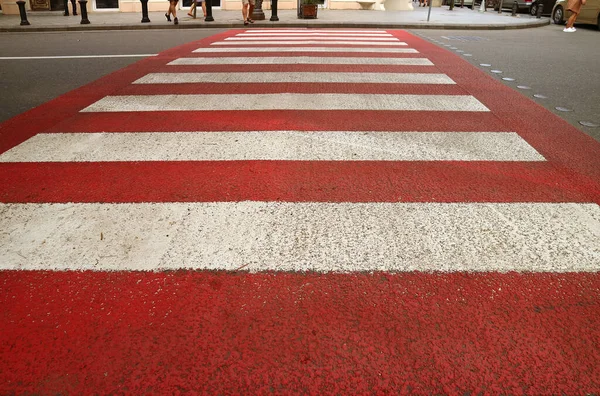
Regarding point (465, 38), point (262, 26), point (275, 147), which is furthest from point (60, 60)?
point (465, 38)

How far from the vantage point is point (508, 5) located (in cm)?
2486

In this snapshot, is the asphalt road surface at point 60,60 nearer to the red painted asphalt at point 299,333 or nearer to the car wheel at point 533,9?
the red painted asphalt at point 299,333

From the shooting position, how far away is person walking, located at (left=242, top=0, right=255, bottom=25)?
14.8m

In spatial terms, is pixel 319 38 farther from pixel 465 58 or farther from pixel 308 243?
pixel 308 243

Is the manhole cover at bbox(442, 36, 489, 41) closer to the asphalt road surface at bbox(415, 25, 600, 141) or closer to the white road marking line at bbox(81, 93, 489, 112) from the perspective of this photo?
the asphalt road surface at bbox(415, 25, 600, 141)

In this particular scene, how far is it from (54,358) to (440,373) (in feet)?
4.56

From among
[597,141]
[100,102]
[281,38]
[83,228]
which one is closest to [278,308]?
[83,228]

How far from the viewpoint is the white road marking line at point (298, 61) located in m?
7.73

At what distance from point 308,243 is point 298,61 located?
5.86 m

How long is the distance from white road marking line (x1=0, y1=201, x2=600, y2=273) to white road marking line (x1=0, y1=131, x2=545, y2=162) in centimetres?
81

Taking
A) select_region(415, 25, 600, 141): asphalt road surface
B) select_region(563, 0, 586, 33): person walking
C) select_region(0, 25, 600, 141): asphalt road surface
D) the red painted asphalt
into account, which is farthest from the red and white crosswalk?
select_region(563, 0, 586, 33): person walking

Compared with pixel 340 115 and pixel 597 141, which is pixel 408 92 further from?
pixel 597 141

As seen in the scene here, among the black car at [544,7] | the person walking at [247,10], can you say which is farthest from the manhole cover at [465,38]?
the black car at [544,7]

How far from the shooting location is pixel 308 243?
248 centimetres
